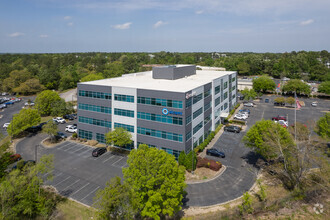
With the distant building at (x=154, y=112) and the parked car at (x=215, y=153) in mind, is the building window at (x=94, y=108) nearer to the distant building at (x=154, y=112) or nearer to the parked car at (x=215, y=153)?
the distant building at (x=154, y=112)

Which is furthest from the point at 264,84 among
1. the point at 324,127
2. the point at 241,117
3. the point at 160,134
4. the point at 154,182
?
the point at 154,182

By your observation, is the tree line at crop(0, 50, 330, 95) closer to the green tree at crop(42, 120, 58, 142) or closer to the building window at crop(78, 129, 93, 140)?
the building window at crop(78, 129, 93, 140)

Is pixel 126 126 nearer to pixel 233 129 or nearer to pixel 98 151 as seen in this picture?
pixel 98 151

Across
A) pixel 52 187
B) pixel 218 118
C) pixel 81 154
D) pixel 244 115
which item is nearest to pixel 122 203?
pixel 52 187

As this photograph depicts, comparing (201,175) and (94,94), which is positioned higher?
(94,94)

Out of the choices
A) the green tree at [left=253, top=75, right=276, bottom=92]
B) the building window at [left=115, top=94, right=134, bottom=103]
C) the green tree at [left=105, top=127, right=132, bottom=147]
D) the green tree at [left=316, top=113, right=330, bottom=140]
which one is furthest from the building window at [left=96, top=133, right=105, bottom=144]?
the green tree at [left=253, top=75, right=276, bottom=92]

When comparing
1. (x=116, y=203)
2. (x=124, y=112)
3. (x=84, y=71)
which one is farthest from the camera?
(x=84, y=71)

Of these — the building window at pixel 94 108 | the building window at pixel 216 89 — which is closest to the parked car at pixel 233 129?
the building window at pixel 216 89
